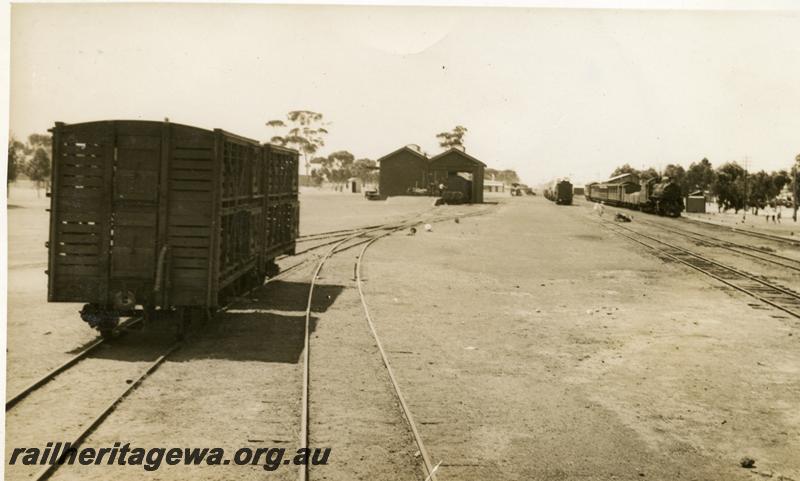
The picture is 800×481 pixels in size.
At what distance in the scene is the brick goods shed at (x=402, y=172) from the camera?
72.8m

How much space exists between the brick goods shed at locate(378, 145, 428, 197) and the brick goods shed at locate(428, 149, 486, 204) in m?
1.31

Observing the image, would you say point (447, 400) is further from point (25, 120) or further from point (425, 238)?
point (425, 238)

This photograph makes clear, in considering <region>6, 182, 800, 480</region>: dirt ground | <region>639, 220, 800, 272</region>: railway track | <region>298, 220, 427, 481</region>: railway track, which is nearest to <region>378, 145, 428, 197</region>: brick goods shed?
<region>639, 220, 800, 272</region>: railway track

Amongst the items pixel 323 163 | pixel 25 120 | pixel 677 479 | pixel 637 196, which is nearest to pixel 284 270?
pixel 25 120

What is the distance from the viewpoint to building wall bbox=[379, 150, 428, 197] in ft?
239

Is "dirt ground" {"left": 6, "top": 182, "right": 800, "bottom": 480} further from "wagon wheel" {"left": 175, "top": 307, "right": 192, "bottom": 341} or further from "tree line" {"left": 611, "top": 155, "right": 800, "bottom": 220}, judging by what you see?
"tree line" {"left": 611, "top": 155, "right": 800, "bottom": 220}

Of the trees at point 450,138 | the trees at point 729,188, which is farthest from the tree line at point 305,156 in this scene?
the trees at point 729,188

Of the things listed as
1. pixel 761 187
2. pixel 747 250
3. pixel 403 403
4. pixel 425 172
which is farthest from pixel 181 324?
pixel 761 187

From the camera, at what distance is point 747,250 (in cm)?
2702

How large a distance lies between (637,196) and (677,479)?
5624 centimetres

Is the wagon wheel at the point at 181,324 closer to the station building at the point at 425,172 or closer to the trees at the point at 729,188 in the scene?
the station building at the point at 425,172

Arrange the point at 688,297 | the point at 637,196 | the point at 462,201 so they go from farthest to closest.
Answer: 1. the point at 462,201
2. the point at 637,196
3. the point at 688,297

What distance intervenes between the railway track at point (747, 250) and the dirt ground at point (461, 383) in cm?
764

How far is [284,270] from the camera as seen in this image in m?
18.6
